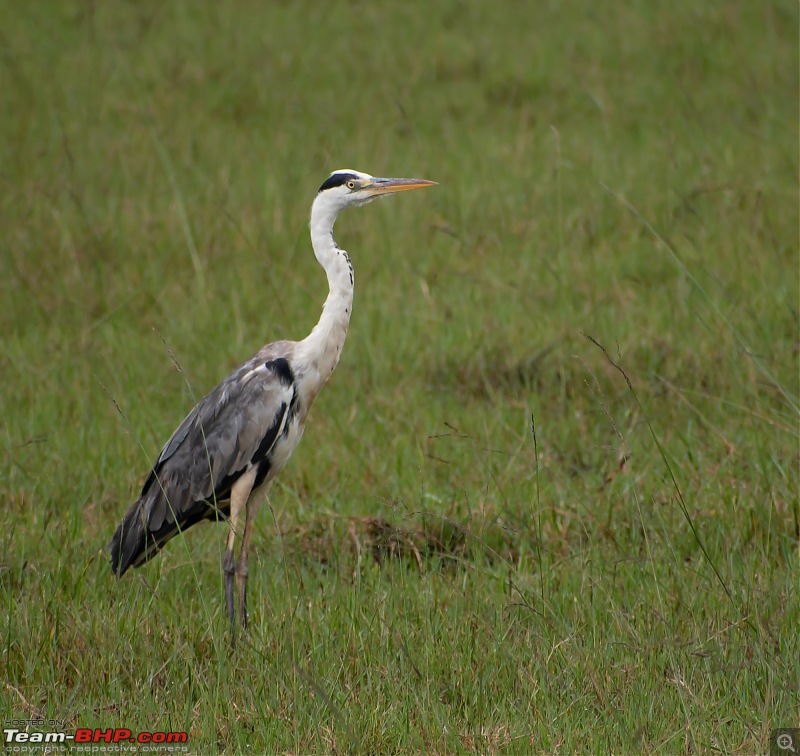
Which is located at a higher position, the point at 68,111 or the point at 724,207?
the point at 68,111

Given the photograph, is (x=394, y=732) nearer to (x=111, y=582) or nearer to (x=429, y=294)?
(x=111, y=582)

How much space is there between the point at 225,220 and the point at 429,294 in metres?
1.74

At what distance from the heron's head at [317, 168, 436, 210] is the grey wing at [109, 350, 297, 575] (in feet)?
2.38

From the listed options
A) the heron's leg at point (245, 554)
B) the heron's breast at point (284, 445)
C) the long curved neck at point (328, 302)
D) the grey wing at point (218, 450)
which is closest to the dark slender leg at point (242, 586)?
the heron's leg at point (245, 554)

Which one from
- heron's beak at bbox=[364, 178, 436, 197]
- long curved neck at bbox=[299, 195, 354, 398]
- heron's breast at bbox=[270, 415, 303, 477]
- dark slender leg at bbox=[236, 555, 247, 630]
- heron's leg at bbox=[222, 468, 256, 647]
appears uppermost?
heron's beak at bbox=[364, 178, 436, 197]

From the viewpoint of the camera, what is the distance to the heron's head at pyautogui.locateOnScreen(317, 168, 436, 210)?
15.8 ft

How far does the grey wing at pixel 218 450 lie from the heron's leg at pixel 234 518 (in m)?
0.04

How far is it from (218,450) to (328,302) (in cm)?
77

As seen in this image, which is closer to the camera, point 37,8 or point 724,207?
point 724,207

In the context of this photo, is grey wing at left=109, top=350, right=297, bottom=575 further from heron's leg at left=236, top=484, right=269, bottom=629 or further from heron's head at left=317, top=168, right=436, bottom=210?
heron's head at left=317, top=168, right=436, bottom=210

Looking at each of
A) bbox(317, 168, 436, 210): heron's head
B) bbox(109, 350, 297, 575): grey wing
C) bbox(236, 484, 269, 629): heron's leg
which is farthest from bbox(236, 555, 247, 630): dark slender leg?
bbox(317, 168, 436, 210): heron's head

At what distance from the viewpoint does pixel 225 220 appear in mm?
8062

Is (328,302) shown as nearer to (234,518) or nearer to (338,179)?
(338,179)

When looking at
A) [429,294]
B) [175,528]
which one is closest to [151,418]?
[175,528]
